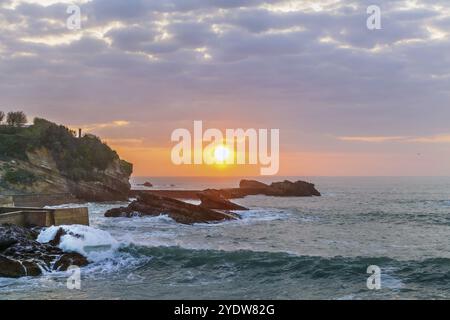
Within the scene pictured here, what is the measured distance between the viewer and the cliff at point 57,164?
5660cm

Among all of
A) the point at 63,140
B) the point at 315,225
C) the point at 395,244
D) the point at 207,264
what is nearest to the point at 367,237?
the point at 395,244

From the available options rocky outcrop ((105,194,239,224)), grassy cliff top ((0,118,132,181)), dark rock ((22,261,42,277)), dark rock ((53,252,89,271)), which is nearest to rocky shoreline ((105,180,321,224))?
rocky outcrop ((105,194,239,224))

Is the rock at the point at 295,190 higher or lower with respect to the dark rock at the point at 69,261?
lower

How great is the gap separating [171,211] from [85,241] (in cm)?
2097

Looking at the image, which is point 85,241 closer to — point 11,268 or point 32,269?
point 32,269

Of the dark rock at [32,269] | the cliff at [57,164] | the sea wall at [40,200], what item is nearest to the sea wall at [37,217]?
the dark rock at [32,269]

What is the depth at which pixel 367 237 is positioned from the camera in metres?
34.0

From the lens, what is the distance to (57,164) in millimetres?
65750

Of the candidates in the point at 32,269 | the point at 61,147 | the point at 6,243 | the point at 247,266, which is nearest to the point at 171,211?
the point at 247,266

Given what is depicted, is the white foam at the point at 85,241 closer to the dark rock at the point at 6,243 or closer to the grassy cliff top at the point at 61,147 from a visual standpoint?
the dark rock at the point at 6,243

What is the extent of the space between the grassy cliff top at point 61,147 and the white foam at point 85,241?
1654 inches

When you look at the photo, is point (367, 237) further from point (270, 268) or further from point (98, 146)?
point (98, 146)
